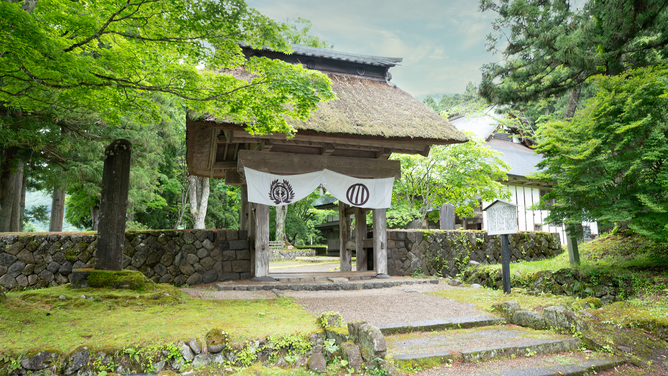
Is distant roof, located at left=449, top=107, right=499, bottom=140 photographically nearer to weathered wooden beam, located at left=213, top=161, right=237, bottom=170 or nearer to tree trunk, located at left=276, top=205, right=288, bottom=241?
tree trunk, located at left=276, top=205, right=288, bottom=241

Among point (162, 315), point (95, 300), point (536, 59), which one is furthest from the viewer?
point (536, 59)

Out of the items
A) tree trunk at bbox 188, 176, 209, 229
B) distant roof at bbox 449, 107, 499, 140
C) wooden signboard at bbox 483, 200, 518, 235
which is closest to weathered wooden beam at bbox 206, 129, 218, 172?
wooden signboard at bbox 483, 200, 518, 235

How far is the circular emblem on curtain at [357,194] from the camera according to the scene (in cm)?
873

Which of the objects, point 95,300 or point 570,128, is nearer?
point 95,300

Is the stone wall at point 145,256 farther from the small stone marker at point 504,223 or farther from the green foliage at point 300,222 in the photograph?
the green foliage at point 300,222

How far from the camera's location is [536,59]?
9133 millimetres

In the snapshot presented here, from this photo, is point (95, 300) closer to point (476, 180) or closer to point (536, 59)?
point (536, 59)

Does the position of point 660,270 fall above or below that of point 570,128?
below

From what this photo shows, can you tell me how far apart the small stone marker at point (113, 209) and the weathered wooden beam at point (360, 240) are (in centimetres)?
580

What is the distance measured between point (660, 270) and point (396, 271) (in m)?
5.32

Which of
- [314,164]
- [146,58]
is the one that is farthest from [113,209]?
[314,164]

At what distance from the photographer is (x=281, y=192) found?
8109mm

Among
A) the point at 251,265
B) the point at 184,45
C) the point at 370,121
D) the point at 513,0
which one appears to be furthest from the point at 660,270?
the point at 184,45

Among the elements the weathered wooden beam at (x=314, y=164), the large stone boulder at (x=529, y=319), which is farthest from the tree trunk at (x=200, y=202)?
the large stone boulder at (x=529, y=319)
